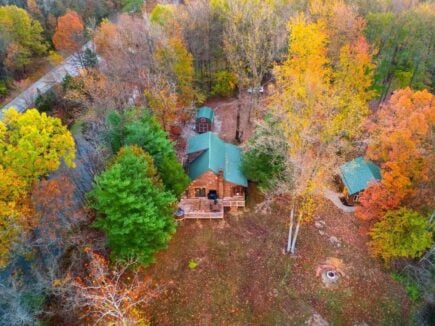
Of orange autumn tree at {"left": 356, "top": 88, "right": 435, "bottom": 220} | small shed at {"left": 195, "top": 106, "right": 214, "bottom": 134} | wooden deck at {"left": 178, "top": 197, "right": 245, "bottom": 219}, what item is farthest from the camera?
small shed at {"left": 195, "top": 106, "right": 214, "bottom": 134}

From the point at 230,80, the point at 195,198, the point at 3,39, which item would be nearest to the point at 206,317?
the point at 195,198

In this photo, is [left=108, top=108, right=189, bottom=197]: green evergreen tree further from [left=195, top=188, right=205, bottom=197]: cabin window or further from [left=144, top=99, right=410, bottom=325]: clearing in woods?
[left=144, top=99, right=410, bottom=325]: clearing in woods

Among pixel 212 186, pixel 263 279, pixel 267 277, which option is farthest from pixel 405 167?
pixel 212 186

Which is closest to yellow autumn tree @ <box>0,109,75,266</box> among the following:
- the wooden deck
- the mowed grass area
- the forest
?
the forest

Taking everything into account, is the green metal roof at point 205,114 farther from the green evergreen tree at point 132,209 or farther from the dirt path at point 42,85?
the green evergreen tree at point 132,209

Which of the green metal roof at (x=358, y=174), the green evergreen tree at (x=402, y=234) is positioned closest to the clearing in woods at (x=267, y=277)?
the green evergreen tree at (x=402, y=234)
